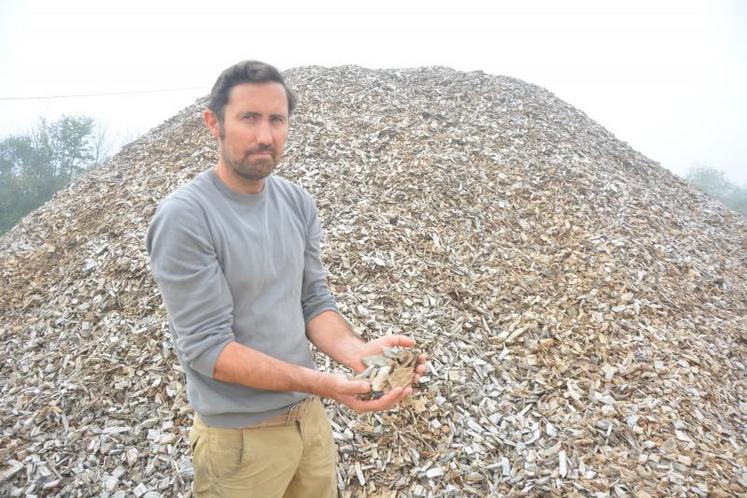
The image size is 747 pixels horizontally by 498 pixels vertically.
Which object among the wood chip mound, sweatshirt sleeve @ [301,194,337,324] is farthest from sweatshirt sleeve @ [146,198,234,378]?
the wood chip mound

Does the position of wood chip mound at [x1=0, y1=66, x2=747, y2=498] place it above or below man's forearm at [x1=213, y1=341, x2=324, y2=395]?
below

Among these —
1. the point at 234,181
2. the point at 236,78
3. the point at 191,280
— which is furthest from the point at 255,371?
the point at 236,78

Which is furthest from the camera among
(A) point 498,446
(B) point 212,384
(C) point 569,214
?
(C) point 569,214

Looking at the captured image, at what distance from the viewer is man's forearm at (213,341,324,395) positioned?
1747 mm

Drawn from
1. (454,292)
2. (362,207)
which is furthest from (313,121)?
(454,292)

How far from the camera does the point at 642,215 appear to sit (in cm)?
684

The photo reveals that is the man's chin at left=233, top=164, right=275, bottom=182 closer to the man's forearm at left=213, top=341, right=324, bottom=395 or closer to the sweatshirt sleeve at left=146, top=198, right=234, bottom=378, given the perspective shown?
the sweatshirt sleeve at left=146, top=198, right=234, bottom=378

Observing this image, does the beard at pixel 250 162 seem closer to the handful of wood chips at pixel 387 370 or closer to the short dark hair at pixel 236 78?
the short dark hair at pixel 236 78

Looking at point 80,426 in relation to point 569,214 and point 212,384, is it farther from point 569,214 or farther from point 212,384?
point 569,214

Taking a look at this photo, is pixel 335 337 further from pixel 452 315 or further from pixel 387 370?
pixel 452 315

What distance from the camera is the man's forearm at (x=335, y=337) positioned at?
89.2 inches

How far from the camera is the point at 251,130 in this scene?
6.22 feet

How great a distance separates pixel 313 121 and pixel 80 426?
567 centimetres

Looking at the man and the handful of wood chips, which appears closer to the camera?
the man
